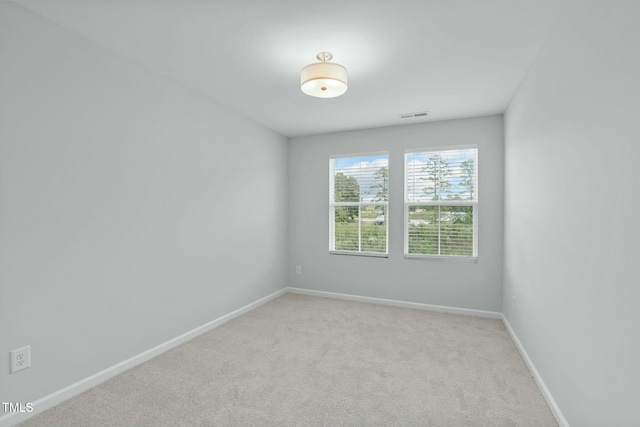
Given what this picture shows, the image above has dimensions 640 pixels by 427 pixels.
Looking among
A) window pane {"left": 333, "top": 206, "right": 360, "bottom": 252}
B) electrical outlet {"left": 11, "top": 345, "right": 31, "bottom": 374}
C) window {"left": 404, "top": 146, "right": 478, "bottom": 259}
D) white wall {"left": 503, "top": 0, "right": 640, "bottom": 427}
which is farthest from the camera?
window pane {"left": 333, "top": 206, "right": 360, "bottom": 252}

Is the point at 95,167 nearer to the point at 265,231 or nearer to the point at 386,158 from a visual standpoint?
the point at 265,231

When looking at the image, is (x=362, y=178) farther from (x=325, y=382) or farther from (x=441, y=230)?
(x=325, y=382)

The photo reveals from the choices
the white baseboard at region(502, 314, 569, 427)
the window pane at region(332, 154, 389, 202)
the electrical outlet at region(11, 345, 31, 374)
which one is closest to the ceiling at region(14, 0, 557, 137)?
the window pane at region(332, 154, 389, 202)

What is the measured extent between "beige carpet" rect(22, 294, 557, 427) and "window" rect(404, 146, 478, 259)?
101cm

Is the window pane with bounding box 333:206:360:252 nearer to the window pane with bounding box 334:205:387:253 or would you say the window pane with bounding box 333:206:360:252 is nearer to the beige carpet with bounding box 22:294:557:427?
the window pane with bounding box 334:205:387:253

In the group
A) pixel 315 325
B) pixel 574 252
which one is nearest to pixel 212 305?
pixel 315 325

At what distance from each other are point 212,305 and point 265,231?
129 cm

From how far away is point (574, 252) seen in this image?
1.70 metres

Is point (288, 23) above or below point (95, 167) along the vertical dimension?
above


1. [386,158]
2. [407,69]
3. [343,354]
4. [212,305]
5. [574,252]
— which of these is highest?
[407,69]

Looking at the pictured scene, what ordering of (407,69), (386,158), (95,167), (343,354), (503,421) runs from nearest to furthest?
(503,421), (95,167), (407,69), (343,354), (386,158)

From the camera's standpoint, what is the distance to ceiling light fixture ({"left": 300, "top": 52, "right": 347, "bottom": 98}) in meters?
2.30

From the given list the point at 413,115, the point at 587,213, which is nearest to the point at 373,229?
the point at 413,115

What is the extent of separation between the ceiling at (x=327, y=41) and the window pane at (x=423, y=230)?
4.70 feet
